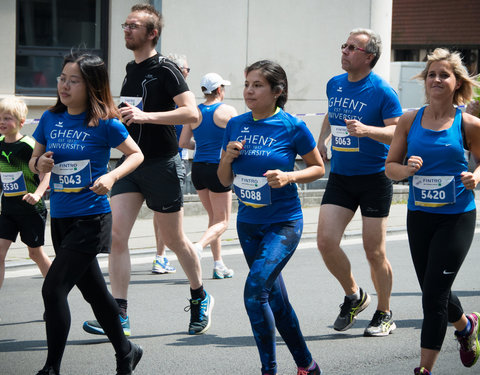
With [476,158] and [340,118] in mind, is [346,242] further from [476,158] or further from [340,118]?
[476,158]

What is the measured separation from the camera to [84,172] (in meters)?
4.98

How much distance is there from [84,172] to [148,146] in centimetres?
117

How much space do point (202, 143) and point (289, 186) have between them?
364 cm

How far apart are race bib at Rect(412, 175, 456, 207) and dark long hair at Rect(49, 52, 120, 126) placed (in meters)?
1.80

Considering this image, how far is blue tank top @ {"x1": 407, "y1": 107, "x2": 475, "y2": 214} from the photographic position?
4934 millimetres

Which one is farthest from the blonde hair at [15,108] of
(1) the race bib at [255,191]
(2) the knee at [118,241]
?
(1) the race bib at [255,191]

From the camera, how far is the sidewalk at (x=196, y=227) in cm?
969

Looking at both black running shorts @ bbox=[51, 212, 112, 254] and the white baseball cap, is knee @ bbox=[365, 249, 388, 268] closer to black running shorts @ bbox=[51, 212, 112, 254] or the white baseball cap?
black running shorts @ bbox=[51, 212, 112, 254]

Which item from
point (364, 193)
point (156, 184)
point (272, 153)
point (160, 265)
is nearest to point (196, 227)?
point (160, 265)

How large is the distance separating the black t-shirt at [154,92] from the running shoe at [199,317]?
3.55 feet

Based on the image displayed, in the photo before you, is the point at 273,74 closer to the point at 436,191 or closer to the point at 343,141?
the point at 436,191

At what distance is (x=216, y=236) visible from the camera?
26.9 feet

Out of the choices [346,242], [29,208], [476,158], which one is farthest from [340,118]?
[346,242]

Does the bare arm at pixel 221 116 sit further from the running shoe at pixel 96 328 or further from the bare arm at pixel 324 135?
the running shoe at pixel 96 328
